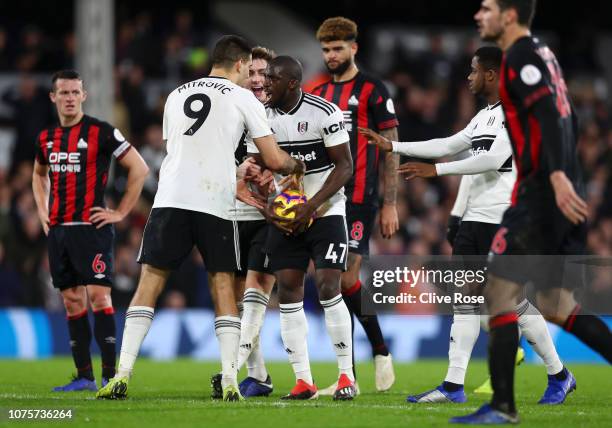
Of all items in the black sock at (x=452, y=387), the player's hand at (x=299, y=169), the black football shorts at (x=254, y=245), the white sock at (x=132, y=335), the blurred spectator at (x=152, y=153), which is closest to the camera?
the white sock at (x=132, y=335)

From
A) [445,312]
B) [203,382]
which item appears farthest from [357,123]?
[445,312]

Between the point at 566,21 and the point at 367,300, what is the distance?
58.6ft

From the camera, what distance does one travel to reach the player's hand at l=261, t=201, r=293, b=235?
770 centimetres

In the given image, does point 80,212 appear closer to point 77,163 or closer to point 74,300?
point 77,163

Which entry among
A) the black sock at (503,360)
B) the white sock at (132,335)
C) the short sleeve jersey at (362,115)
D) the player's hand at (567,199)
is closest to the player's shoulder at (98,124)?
the short sleeve jersey at (362,115)

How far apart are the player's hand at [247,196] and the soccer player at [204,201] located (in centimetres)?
65

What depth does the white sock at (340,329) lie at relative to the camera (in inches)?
305

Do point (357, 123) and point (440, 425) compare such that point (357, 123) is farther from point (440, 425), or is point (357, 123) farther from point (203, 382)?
point (440, 425)

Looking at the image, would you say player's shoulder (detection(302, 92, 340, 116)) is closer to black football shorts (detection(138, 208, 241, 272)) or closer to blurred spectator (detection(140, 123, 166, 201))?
black football shorts (detection(138, 208, 241, 272))

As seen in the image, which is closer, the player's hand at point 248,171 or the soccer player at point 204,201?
the soccer player at point 204,201

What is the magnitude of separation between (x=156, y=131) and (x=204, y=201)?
32.0ft

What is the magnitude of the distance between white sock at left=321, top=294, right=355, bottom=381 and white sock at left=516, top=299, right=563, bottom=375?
1.26 metres

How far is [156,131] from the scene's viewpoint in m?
16.9

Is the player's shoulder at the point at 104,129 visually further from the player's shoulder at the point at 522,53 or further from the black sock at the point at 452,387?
the player's shoulder at the point at 522,53
